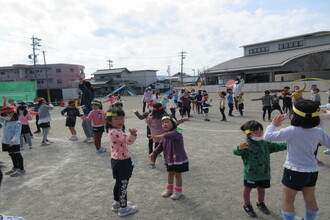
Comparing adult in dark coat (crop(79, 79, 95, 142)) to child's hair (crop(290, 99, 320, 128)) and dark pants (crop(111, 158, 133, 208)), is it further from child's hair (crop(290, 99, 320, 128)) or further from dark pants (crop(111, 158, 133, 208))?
child's hair (crop(290, 99, 320, 128))

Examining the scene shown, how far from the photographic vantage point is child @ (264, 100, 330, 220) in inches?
107

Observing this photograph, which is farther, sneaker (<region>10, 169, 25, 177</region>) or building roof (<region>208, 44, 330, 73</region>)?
building roof (<region>208, 44, 330, 73</region>)

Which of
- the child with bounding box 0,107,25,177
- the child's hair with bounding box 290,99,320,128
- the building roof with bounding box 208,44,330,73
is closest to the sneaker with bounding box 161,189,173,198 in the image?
the child's hair with bounding box 290,99,320,128

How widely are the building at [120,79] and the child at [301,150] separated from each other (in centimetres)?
6044

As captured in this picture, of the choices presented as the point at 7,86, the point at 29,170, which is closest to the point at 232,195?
the point at 29,170

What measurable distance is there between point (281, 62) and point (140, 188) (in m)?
40.2

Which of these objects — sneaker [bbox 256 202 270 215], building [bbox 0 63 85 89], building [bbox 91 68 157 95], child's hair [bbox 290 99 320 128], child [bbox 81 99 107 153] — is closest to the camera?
child's hair [bbox 290 99 320 128]

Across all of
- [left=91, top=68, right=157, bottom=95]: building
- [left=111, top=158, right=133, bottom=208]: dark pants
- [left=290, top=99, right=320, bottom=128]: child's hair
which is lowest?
[left=111, top=158, right=133, bottom=208]: dark pants

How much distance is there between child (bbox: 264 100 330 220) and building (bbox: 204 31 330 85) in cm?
3780

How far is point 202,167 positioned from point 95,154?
3.24m

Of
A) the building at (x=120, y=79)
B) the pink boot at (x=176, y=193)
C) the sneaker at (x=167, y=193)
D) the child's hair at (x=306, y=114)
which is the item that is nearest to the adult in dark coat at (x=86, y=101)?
the sneaker at (x=167, y=193)

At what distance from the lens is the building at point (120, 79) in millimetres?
63062

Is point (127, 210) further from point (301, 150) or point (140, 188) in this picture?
point (301, 150)

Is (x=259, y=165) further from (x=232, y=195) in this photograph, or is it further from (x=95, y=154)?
(x=95, y=154)
